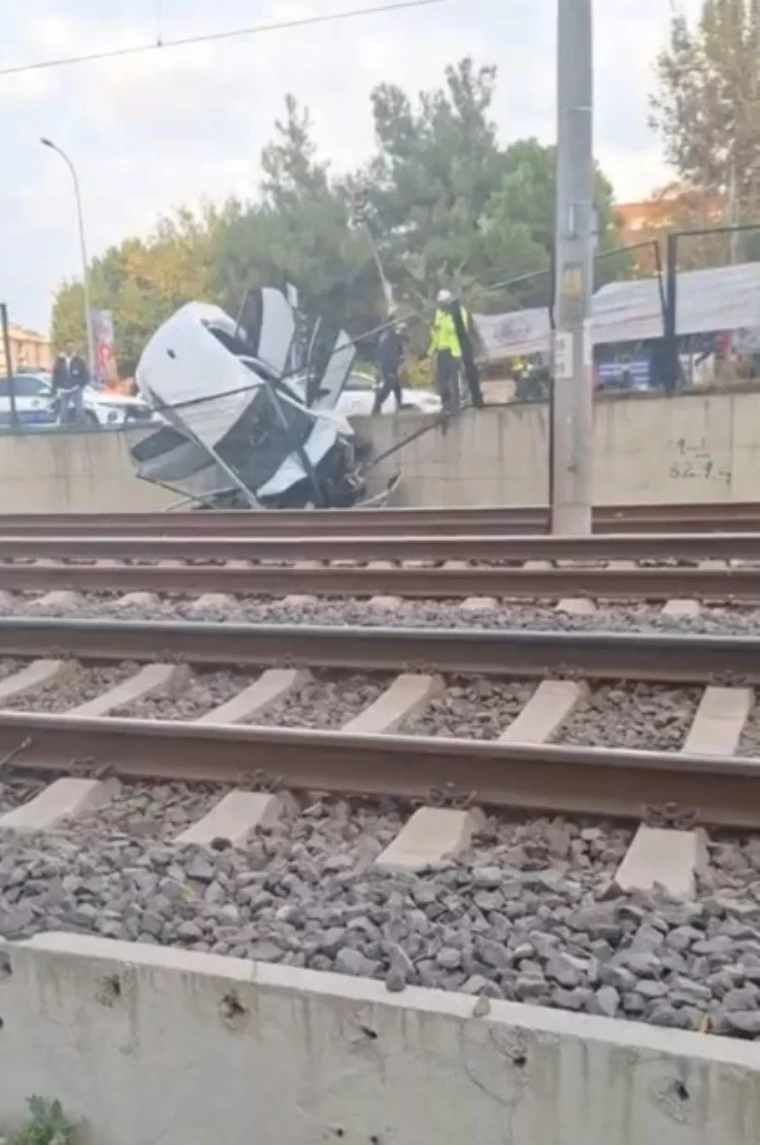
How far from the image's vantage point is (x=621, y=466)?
12500 millimetres

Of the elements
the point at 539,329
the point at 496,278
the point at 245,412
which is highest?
the point at 496,278

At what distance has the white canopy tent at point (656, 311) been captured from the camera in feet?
43.7

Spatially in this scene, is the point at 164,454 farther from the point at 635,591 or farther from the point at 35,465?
the point at 635,591

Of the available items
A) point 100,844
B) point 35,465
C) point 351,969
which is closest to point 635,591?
point 100,844

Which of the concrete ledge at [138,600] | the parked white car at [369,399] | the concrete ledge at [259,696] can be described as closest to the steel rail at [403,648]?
the concrete ledge at [259,696]

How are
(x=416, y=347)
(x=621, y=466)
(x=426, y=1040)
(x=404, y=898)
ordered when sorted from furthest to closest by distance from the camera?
(x=416, y=347), (x=621, y=466), (x=404, y=898), (x=426, y=1040)

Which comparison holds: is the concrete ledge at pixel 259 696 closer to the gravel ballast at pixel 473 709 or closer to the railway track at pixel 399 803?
the railway track at pixel 399 803

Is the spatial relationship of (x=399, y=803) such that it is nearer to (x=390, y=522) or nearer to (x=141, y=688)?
(x=141, y=688)

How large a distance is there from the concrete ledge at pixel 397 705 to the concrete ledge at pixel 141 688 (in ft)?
3.58

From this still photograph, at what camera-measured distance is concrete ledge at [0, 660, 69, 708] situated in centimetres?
560

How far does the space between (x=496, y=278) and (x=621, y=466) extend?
22.5 meters

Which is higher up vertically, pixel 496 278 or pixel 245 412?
pixel 496 278

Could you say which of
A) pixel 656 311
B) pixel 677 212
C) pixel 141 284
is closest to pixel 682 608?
pixel 656 311

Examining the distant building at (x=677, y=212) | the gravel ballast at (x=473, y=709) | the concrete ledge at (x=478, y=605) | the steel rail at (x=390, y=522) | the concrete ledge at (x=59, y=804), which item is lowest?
the concrete ledge at (x=59, y=804)
